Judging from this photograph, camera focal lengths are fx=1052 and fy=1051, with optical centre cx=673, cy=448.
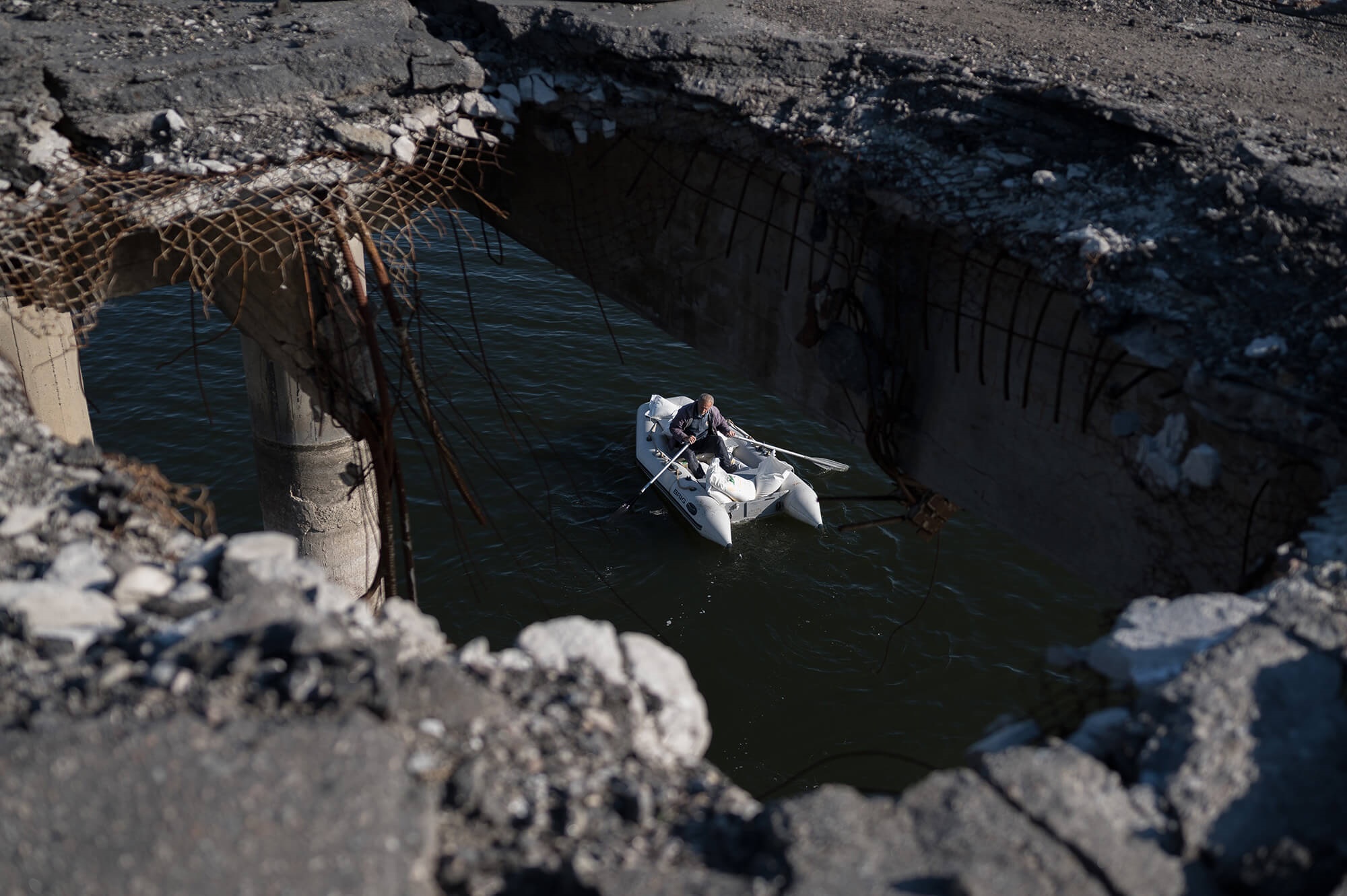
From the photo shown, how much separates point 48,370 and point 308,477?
2.07 meters

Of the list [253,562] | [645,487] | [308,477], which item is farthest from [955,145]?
[645,487]

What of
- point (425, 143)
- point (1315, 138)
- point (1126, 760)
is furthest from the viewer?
point (425, 143)

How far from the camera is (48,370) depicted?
7281 millimetres

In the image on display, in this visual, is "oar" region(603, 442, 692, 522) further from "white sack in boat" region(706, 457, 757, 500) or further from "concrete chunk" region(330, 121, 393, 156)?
"concrete chunk" region(330, 121, 393, 156)

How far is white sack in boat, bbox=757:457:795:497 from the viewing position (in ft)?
42.5

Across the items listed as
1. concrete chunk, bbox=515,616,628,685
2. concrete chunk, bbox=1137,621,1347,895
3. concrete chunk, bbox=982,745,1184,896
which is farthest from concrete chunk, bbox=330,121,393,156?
concrete chunk, bbox=1137,621,1347,895

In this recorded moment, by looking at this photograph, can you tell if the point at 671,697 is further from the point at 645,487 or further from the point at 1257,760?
the point at 645,487

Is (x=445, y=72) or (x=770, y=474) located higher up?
(x=445, y=72)

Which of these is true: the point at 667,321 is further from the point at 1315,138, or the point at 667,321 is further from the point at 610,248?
the point at 1315,138

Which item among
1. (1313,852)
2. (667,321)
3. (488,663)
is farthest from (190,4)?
(1313,852)

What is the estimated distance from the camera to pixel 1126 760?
2.78 metres

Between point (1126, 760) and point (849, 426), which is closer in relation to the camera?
point (1126, 760)

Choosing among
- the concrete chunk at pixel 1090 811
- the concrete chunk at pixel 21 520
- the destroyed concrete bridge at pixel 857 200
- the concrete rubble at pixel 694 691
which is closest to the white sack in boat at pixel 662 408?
the destroyed concrete bridge at pixel 857 200

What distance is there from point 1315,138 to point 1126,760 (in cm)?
397
